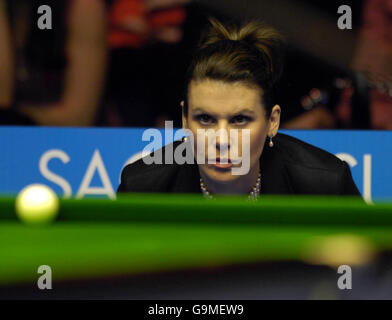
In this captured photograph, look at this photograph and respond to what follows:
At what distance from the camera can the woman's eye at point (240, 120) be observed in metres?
2.49

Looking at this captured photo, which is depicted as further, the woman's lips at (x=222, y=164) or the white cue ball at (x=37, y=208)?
the woman's lips at (x=222, y=164)

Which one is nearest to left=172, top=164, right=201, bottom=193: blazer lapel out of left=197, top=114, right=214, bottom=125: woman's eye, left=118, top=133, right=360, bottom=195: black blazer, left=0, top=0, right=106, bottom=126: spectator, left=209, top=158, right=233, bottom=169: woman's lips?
left=118, top=133, right=360, bottom=195: black blazer

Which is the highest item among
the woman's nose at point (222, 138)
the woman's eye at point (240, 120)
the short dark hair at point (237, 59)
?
the short dark hair at point (237, 59)

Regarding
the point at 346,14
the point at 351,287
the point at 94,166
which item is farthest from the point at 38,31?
the point at 351,287

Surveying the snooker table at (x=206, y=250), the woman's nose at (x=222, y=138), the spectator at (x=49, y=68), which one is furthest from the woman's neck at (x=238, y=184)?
the spectator at (x=49, y=68)

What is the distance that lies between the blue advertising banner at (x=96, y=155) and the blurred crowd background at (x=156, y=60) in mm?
88

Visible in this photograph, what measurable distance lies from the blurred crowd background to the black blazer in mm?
1402

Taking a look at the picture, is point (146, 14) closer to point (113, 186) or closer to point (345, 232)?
point (113, 186)

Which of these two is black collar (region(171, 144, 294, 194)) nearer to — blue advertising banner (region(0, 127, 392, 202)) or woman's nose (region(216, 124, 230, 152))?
woman's nose (region(216, 124, 230, 152))

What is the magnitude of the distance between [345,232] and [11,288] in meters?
0.91

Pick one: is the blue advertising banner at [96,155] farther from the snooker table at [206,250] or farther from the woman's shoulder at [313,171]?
the snooker table at [206,250]

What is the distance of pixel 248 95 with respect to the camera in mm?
2459

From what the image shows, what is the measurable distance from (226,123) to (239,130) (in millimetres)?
77

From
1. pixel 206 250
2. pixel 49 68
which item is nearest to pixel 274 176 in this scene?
pixel 206 250
